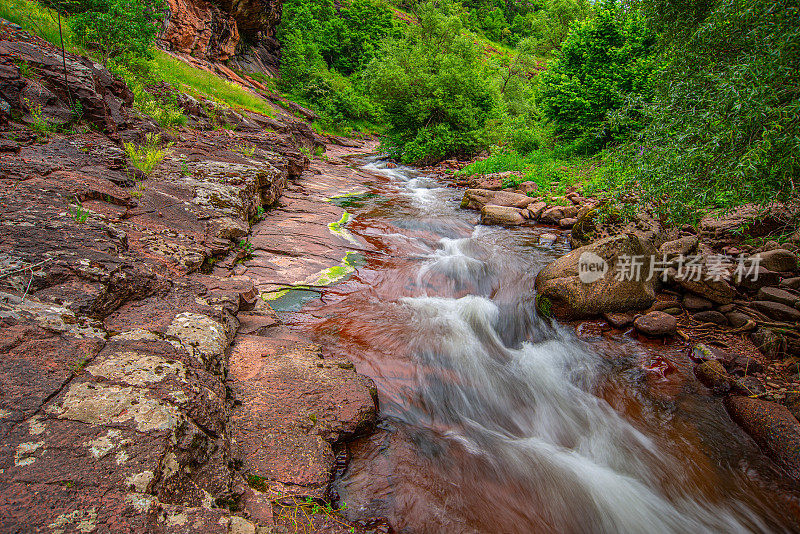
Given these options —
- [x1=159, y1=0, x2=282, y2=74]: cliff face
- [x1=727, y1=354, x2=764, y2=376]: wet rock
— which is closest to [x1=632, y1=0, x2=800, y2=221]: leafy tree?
[x1=727, y1=354, x2=764, y2=376]: wet rock

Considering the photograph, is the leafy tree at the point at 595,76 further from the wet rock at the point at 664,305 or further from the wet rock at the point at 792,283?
the wet rock at the point at 664,305

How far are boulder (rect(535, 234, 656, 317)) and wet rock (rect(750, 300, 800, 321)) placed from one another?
127 centimetres

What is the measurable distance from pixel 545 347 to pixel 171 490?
15.9 ft

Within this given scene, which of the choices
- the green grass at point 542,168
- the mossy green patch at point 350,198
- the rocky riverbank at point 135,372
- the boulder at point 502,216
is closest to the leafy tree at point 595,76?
the green grass at point 542,168

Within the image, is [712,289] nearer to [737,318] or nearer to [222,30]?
[737,318]

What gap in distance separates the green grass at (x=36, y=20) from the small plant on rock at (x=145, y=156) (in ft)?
9.32

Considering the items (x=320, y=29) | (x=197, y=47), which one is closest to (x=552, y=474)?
(x=197, y=47)

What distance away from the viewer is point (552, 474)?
11.0ft

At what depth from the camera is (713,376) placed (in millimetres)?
4207

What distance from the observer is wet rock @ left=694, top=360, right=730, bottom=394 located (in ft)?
13.6

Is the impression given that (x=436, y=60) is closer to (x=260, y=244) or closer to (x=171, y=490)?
(x=260, y=244)

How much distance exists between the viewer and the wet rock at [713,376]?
13.6 ft

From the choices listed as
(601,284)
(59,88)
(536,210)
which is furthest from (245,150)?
(601,284)

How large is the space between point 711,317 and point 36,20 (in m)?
14.0
